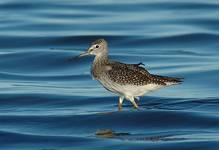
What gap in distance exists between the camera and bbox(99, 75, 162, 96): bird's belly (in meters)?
18.1

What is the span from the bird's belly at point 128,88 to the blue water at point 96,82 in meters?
0.36

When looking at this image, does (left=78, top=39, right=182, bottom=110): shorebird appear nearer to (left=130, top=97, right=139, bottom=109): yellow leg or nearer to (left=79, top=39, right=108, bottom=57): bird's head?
(left=130, top=97, right=139, bottom=109): yellow leg

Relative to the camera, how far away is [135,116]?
1792 centimetres

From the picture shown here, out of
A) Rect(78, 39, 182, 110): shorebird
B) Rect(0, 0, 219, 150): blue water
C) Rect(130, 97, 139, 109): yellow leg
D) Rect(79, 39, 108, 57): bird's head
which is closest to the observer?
Rect(0, 0, 219, 150): blue water

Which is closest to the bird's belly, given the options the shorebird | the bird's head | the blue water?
the shorebird

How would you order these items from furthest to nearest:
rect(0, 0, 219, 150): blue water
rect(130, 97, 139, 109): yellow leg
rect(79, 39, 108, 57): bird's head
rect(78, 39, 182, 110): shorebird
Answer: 1. rect(79, 39, 108, 57): bird's head
2. rect(130, 97, 139, 109): yellow leg
3. rect(78, 39, 182, 110): shorebird
4. rect(0, 0, 219, 150): blue water

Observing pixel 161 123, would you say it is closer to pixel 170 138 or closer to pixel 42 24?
pixel 170 138

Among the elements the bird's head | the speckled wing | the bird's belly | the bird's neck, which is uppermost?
the bird's head

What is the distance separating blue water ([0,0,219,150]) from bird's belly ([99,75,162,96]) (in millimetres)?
361

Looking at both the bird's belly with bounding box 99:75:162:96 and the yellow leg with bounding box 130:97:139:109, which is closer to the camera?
the bird's belly with bounding box 99:75:162:96

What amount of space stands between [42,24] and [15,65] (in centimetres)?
674

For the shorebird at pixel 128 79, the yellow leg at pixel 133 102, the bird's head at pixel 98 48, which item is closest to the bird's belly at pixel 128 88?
the shorebird at pixel 128 79

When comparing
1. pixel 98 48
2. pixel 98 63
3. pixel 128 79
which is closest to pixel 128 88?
pixel 128 79

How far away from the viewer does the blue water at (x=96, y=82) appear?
1659cm
